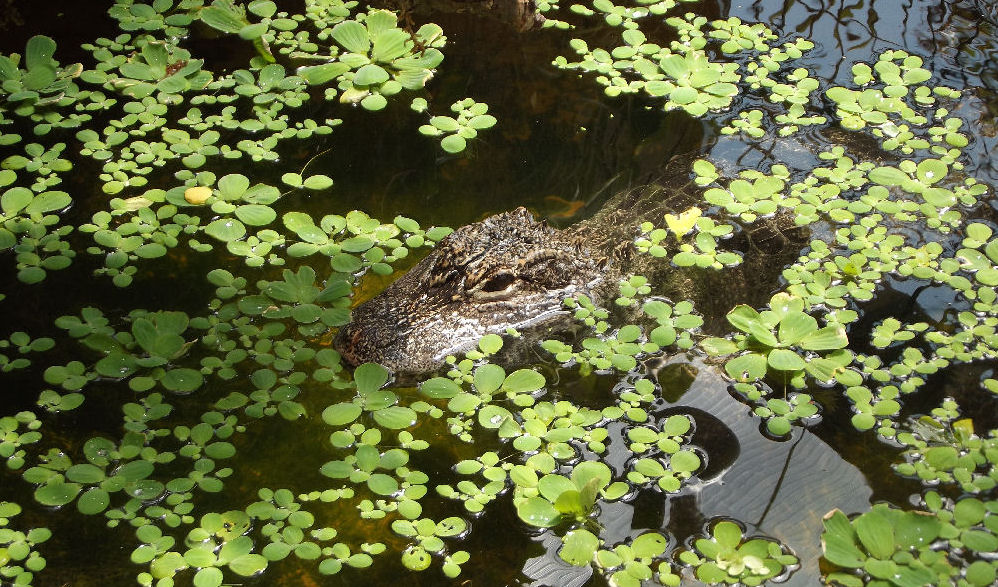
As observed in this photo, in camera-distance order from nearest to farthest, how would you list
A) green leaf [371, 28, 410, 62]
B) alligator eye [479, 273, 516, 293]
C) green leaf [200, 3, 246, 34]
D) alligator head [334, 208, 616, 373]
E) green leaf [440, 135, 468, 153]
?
alligator head [334, 208, 616, 373], alligator eye [479, 273, 516, 293], green leaf [440, 135, 468, 153], green leaf [371, 28, 410, 62], green leaf [200, 3, 246, 34]

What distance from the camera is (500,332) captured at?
3602mm

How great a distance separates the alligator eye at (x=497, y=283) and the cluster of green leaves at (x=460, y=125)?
1.02 meters

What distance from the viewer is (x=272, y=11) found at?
5121 mm

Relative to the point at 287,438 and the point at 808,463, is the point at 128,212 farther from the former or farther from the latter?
the point at 808,463

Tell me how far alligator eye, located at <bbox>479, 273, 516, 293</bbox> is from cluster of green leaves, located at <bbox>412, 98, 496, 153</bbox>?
1.02m

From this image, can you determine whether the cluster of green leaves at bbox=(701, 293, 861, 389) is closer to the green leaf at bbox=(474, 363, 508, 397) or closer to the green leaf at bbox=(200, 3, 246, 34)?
the green leaf at bbox=(474, 363, 508, 397)

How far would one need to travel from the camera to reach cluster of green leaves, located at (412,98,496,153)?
4414 mm

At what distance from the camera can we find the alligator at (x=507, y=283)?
3.42m

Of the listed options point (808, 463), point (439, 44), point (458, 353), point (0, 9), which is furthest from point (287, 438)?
point (0, 9)

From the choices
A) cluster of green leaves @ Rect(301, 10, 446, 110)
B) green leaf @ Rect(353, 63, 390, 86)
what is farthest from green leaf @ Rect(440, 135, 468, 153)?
green leaf @ Rect(353, 63, 390, 86)

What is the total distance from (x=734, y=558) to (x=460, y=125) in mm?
2675

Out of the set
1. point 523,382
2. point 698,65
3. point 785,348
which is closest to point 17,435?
point 523,382

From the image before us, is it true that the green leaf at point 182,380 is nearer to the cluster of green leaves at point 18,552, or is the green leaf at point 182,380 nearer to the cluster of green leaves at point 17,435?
the cluster of green leaves at point 17,435

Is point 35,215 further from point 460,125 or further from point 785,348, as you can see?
point 785,348
